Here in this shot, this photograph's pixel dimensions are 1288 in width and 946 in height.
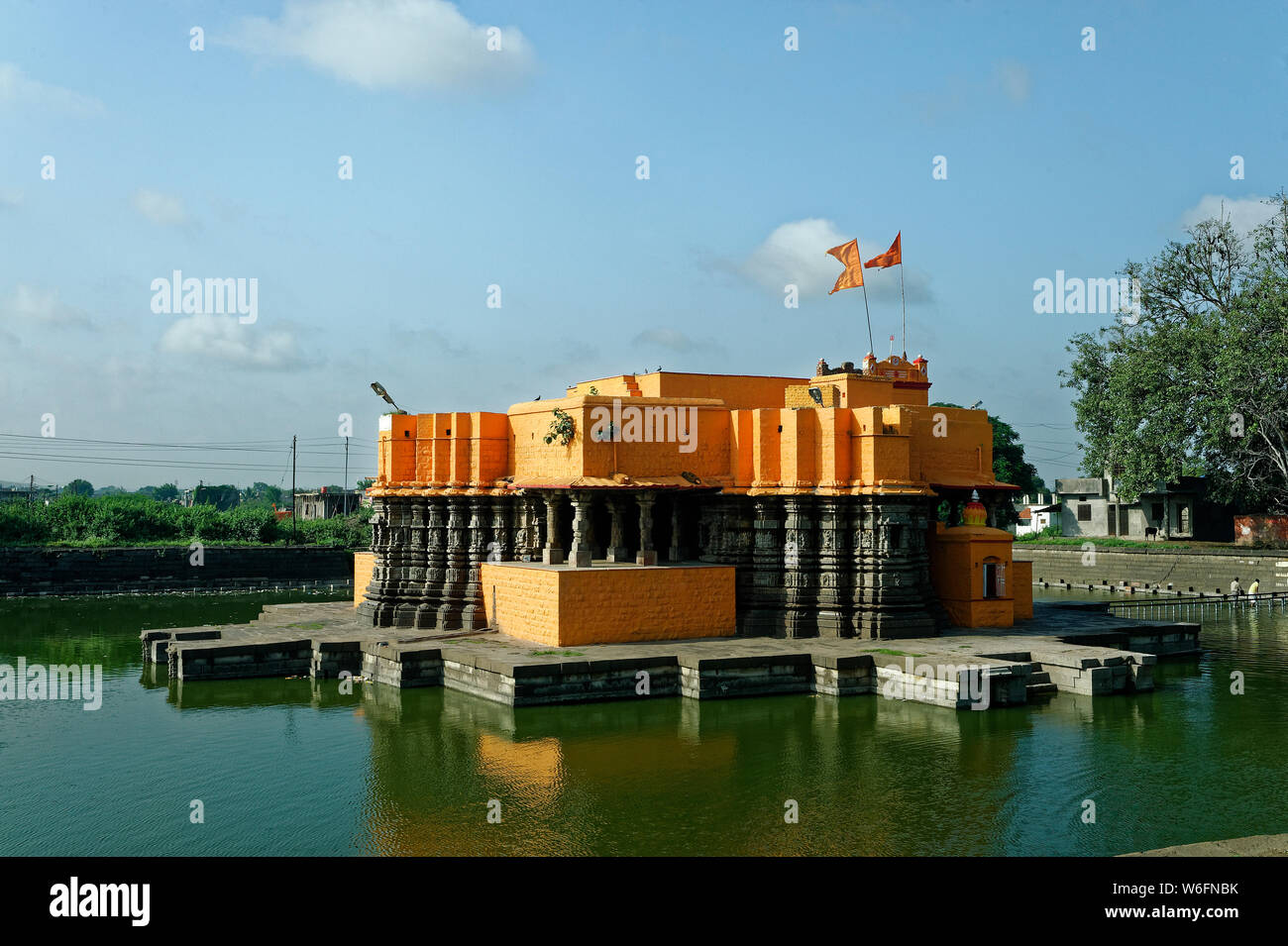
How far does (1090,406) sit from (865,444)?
28.8 meters

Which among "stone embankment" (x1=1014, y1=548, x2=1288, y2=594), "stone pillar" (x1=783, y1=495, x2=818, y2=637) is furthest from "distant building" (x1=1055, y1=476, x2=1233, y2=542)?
"stone pillar" (x1=783, y1=495, x2=818, y2=637)

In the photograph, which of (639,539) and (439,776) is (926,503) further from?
(439,776)

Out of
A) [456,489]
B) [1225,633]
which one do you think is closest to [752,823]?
[456,489]

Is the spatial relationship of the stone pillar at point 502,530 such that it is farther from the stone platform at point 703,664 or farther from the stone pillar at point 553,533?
the stone platform at point 703,664

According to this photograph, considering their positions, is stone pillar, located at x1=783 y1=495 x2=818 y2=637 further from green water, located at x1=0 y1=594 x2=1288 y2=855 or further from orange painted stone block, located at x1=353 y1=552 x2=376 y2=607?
orange painted stone block, located at x1=353 y1=552 x2=376 y2=607

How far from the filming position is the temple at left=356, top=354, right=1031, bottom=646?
2377 centimetres

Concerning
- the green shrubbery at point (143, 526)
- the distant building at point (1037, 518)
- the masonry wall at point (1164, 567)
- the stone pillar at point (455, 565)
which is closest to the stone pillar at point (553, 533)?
the stone pillar at point (455, 565)

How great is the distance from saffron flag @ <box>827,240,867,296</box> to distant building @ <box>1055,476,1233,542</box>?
2496cm

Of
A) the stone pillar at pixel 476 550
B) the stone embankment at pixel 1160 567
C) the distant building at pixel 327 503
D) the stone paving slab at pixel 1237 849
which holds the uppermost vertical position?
the distant building at pixel 327 503

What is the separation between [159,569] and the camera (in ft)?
148

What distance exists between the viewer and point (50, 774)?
1570cm

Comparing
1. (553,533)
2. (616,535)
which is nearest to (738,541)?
(616,535)

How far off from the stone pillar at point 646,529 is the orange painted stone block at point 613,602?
17.4 inches

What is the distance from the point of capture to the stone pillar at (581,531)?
947 inches
